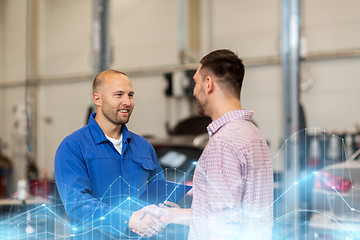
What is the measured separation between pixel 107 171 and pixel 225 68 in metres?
0.73

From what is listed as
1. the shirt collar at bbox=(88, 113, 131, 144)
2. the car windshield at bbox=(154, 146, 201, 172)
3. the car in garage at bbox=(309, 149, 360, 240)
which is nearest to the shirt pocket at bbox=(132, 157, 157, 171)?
the shirt collar at bbox=(88, 113, 131, 144)

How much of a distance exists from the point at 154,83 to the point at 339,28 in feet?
11.6

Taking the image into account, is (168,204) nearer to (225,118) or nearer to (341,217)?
(225,118)

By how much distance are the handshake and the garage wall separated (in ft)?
12.4

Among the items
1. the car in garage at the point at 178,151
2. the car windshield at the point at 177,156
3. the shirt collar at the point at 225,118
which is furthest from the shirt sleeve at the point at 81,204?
the car windshield at the point at 177,156

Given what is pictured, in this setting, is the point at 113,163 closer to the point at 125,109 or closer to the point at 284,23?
the point at 125,109

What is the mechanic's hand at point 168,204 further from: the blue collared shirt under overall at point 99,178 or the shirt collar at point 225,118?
the shirt collar at point 225,118

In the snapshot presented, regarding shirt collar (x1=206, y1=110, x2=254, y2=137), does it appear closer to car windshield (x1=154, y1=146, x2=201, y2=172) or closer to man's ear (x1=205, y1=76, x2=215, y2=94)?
man's ear (x1=205, y1=76, x2=215, y2=94)

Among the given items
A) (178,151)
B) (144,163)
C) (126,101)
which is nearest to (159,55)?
(178,151)

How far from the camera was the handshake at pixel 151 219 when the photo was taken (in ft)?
6.39

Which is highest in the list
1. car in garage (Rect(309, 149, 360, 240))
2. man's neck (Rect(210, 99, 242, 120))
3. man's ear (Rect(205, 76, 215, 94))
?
man's ear (Rect(205, 76, 215, 94))

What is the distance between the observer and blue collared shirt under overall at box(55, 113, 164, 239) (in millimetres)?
1964

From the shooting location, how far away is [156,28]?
29.9 ft

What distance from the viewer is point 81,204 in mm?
1952
